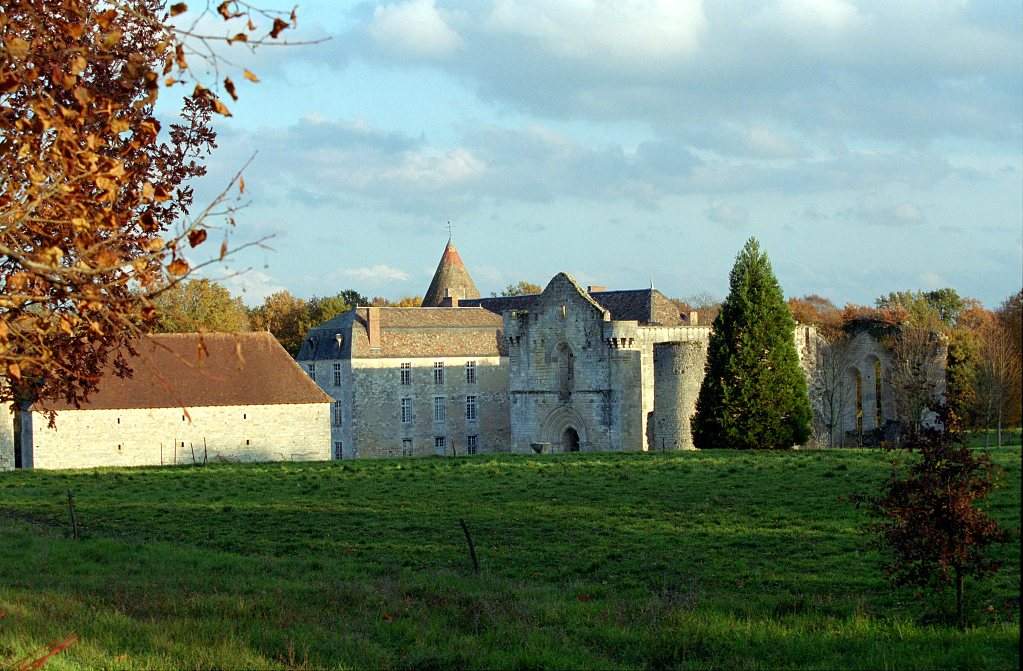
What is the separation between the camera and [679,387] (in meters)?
41.4

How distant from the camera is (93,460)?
38500mm

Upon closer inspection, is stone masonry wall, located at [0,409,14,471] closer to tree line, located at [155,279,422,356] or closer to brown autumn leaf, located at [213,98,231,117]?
tree line, located at [155,279,422,356]

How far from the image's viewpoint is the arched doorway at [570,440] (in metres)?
45.0

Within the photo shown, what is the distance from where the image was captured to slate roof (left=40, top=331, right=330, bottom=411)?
129 feet

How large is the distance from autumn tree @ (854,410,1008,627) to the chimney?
1790 inches

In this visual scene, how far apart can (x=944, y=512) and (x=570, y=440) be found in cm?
3582

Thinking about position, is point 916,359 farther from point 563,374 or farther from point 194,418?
point 194,418

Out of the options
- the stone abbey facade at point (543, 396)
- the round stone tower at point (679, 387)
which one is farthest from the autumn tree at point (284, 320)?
the round stone tower at point (679, 387)

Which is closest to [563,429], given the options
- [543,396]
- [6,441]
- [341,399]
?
[543,396]

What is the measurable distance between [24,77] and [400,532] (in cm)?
1211

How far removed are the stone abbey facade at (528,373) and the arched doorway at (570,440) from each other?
0.04 meters

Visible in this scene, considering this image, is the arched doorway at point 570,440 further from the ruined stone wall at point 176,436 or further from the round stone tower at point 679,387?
the ruined stone wall at point 176,436

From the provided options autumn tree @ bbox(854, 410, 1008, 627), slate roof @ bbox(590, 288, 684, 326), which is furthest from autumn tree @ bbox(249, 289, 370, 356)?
autumn tree @ bbox(854, 410, 1008, 627)

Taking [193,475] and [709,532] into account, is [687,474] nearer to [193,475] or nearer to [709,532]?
[709,532]
